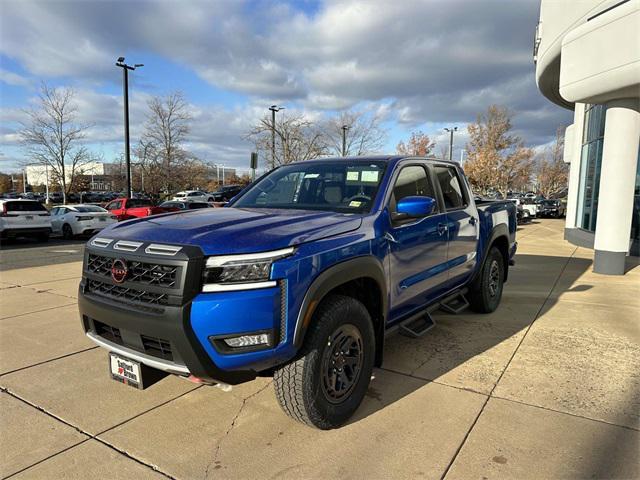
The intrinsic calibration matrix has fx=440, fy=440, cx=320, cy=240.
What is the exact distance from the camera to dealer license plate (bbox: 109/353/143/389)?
104 inches

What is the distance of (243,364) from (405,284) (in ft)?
5.40

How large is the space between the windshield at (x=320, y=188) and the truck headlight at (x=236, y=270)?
3.77ft

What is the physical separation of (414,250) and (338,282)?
1155 millimetres

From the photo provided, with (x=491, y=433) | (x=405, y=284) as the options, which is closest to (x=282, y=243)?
(x=405, y=284)

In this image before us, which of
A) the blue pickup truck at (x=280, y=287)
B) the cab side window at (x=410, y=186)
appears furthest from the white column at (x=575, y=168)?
the blue pickup truck at (x=280, y=287)

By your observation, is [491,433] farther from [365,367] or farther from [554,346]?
[554,346]

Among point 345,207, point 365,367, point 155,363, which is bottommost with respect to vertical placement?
point 365,367

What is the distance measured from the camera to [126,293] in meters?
2.66

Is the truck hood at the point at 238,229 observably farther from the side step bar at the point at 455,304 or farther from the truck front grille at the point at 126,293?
the side step bar at the point at 455,304

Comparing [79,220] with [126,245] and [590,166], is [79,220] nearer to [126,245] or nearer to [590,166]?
[126,245]

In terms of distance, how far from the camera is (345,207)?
346 cm

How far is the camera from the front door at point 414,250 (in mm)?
3426

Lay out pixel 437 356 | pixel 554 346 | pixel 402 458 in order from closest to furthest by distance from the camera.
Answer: pixel 402 458 < pixel 437 356 < pixel 554 346

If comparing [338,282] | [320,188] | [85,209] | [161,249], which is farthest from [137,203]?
[338,282]
